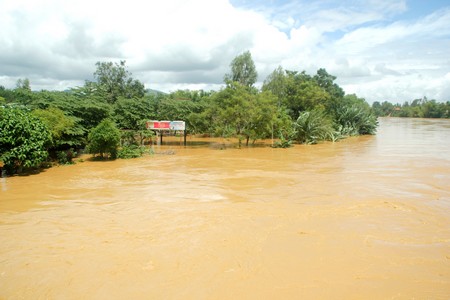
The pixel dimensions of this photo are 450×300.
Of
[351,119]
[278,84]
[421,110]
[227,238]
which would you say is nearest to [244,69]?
[278,84]

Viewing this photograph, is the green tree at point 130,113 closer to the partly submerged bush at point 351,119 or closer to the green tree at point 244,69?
the green tree at point 244,69

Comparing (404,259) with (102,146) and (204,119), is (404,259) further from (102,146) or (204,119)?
(204,119)

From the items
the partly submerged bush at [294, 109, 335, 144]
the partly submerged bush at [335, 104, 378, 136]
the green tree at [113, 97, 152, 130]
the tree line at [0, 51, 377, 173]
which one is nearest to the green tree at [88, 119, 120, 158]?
the tree line at [0, 51, 377, 173]

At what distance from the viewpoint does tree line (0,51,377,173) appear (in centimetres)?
1282

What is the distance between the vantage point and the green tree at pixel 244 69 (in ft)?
114

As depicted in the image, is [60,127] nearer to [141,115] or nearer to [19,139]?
[19,139]

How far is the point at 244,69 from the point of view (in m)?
34.9

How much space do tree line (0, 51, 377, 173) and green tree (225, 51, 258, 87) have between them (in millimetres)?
105

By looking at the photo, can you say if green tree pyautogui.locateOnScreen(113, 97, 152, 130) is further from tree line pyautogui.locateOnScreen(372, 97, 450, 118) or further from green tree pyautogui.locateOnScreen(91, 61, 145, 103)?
tree line pyautogui.locateOnScreen(372, 97, 450, 118)

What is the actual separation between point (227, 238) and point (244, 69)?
30895 mm

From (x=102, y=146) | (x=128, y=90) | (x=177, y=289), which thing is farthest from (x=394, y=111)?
(x=177, y=289)

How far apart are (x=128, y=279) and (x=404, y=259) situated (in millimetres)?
4220

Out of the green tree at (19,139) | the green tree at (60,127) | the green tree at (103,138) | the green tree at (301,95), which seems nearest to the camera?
the green tree at (19,139)

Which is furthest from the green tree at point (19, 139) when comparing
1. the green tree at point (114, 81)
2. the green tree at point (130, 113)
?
the green tree at point (114, 81)
